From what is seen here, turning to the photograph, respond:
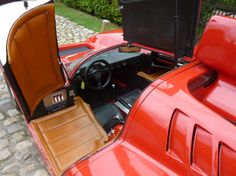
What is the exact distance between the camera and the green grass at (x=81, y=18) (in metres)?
9.25

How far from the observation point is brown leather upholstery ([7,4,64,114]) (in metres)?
3.19

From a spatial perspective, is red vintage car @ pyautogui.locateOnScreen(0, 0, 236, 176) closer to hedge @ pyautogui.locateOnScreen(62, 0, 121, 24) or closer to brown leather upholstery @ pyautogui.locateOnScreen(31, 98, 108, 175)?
brown leather upholstery @ pyautogui.locateOnScreen(31, 98, 108, 175)

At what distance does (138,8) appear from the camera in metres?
2.84

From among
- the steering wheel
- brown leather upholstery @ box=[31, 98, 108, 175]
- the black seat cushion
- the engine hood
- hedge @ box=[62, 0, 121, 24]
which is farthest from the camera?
hedge @ box=[62, 0, 121, 24]

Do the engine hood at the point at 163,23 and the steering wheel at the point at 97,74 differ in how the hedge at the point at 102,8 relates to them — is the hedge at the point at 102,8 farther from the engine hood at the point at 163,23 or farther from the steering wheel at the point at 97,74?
the engine hood at the point at 163,23

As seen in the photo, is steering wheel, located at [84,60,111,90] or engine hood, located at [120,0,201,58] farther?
steering wheel, located at [84,60,111,90]

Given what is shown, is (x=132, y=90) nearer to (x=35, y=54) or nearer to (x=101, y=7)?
(x=35, y=54)

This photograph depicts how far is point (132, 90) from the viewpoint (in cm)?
414

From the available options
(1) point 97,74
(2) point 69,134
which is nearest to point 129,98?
(1) point 97,74

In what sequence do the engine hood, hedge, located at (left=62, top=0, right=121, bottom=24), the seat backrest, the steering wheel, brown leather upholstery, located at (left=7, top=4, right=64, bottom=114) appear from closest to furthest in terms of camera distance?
the seat backrest < the engine hood < brown leather upholstery, located at (left=7, top=4, right=64, bottom=114) < the steering wheel < hedge, located at (left=62, top=0, right=121, bottom=24)

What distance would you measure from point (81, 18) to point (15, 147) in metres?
6.80

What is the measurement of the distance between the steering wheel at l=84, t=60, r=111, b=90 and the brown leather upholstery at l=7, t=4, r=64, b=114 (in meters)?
0.36

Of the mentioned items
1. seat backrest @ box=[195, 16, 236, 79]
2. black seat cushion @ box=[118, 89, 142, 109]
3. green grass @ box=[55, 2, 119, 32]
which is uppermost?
seat backrest @ box=[195, 16, 236, 79]

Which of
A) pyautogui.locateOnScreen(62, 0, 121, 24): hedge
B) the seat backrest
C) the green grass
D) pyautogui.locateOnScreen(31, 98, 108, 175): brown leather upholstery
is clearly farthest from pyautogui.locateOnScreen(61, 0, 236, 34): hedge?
the seat backrest
